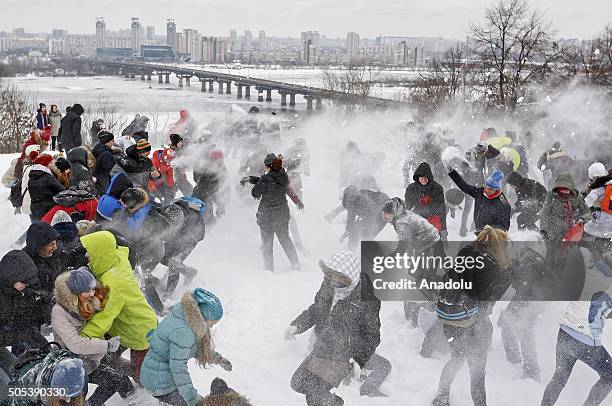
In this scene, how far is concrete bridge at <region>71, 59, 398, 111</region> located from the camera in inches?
1903

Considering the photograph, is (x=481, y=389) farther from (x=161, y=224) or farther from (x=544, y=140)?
(x=544, y=140)

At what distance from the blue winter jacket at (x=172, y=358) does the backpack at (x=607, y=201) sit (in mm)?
5009

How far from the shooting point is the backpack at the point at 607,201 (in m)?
7.04

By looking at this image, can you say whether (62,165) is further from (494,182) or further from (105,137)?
(494,182)

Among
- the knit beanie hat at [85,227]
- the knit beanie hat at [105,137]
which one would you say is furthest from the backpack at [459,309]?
the knit beanie hat at [105,137]

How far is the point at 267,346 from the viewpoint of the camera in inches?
260

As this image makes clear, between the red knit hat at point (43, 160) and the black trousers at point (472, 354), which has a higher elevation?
the red knit hat at point (43, 160)

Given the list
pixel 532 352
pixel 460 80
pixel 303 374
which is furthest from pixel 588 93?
pixel 303 374

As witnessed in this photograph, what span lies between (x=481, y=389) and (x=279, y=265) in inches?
177

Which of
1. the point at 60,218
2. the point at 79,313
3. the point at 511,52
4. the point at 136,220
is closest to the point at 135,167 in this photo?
the point at 136,220

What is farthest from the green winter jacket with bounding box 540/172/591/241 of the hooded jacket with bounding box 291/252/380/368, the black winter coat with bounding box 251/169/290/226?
the black winter coat with bounding box 251/169/290/226

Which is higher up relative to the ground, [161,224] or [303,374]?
[161,224]

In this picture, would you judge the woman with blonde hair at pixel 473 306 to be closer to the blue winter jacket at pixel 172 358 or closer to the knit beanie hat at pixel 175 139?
the blue winter jacket at pixel 172 358

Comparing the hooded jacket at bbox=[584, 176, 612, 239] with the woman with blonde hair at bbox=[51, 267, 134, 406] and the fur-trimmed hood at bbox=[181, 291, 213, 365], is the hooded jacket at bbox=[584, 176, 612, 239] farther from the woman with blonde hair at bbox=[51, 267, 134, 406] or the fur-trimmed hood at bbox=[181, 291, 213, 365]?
the woman with blonde hair at bbox=[51, 267, 134, 406]
